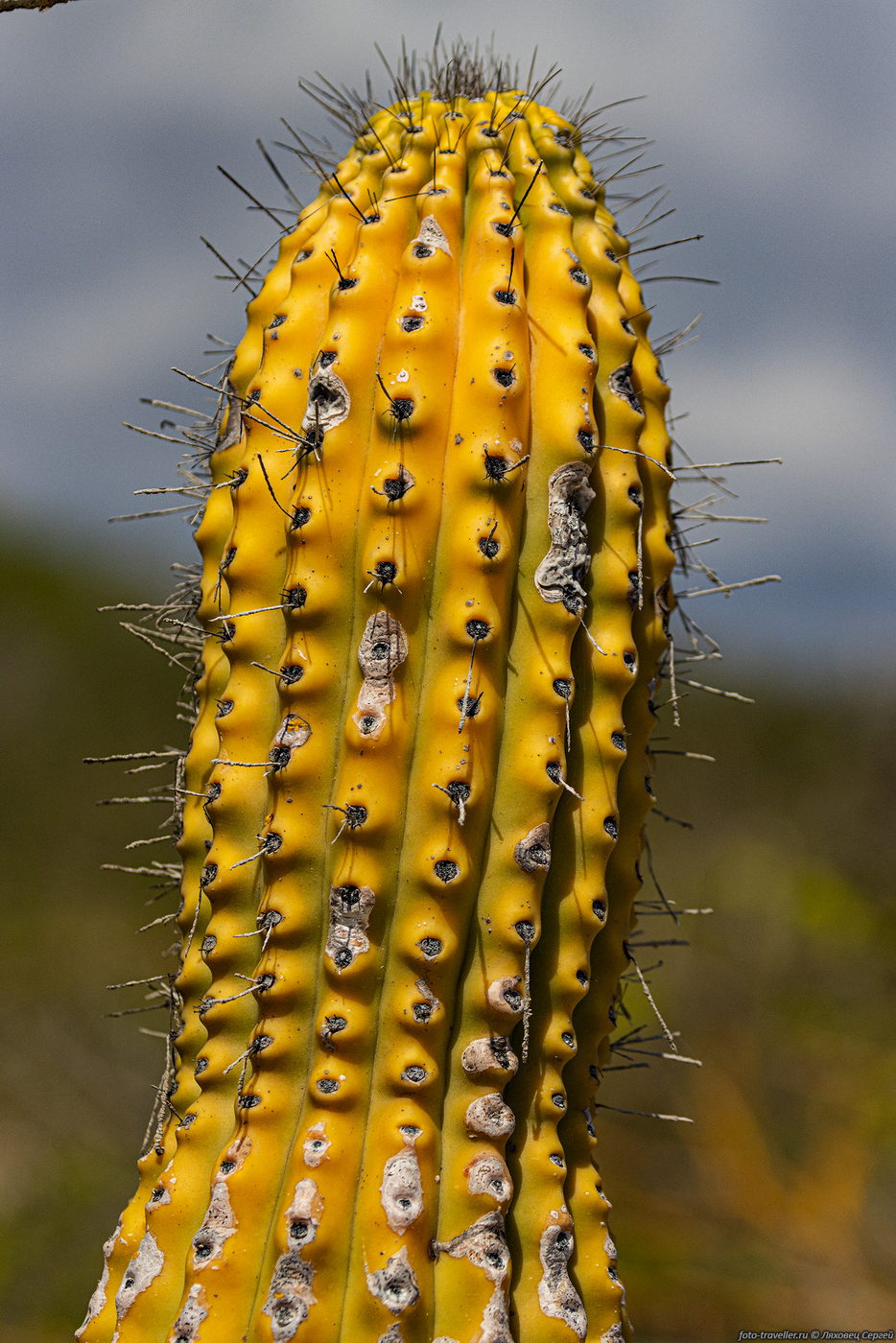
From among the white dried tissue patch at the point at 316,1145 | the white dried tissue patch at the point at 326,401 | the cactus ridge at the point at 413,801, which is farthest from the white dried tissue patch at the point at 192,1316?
the white dried tissue patch at the point at 326,401

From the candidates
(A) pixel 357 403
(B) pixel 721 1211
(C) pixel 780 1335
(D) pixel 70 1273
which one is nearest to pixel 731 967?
(B) pixel 721 1211

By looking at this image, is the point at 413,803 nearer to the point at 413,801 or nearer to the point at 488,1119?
the point at 413,801

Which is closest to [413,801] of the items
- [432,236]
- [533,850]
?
[533,850]

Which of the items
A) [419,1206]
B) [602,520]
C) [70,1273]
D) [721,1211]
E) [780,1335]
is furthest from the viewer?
[721,1211]

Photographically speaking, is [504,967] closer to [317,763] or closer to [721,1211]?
[317,763]

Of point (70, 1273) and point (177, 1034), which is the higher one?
point (177, 1034)

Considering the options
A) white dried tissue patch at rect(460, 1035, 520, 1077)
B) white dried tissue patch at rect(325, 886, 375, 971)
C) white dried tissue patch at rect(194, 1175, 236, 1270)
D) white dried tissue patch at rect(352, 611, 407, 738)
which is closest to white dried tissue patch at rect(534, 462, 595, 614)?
white dried tissue patch at rect(352, 611, 407, 738)

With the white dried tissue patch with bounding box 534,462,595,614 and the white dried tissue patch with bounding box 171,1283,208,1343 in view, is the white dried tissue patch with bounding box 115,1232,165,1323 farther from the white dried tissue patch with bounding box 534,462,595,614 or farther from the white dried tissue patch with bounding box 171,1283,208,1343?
the white dried tissue patch with bounding box 534,462,595,614
